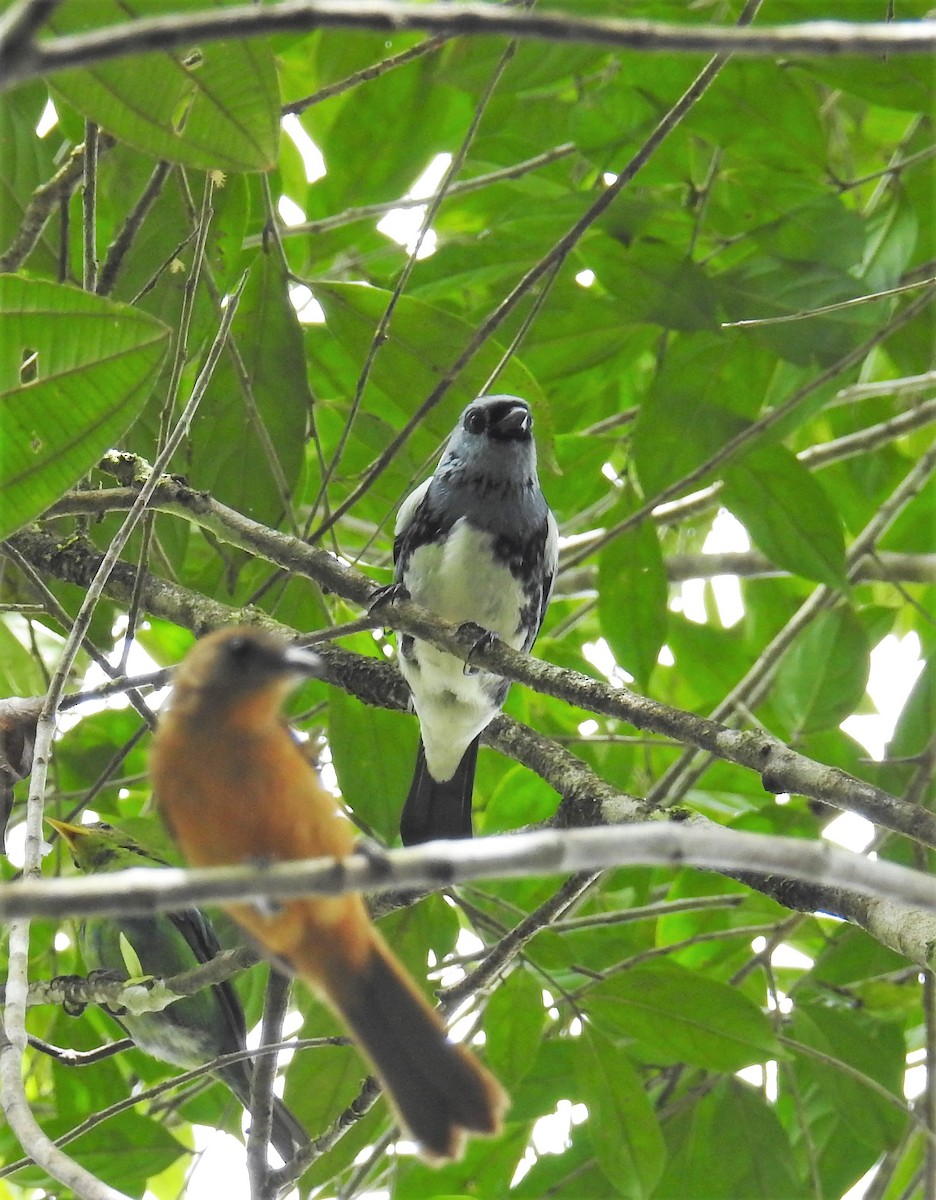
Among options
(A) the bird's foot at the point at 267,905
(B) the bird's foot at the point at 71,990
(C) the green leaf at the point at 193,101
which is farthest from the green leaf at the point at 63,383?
(B) the bird's foot at the point at 71,990

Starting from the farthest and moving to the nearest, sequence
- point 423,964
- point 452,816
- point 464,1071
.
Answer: point 452,816 < point 423,964 < point 464,1071

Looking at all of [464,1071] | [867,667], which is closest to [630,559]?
[867,667]

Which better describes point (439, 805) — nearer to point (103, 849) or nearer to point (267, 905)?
point (103, 849)

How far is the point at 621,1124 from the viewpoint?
9.01ft

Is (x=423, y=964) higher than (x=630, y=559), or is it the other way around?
(x=630, y=559)

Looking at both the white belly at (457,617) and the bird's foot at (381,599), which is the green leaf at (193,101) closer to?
the bird's foot at (381,599)

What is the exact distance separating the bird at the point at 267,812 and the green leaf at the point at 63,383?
62cm

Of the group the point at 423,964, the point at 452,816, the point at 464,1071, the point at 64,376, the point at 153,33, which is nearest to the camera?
the point at 153,33

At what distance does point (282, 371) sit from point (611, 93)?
1.04 m

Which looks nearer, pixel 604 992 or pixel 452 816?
pixel 604 992

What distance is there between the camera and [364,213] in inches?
135

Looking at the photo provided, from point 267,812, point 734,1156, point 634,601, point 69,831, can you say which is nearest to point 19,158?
point 69,831

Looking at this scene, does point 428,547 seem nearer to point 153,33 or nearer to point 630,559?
point 630,559

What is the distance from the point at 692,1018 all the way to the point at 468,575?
4.99 feet
